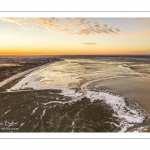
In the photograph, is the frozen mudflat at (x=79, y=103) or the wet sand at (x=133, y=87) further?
the wet sand at (x=133, y=87)

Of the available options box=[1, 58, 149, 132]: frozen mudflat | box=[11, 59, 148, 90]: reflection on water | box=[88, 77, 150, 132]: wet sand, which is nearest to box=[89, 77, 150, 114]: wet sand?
box=[88, 77, 150, 132]: wet sand

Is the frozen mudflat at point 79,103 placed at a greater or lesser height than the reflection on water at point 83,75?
lesser

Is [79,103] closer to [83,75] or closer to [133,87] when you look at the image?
[133,87]

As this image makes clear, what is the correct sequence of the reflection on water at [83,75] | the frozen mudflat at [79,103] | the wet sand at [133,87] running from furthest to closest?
1. the reflection on water at [83,75]
2. the wet sand at [133,87]
3. the frozen mudflat at [79,103]

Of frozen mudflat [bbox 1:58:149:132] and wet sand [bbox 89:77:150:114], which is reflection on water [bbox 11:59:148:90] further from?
wet sand [bbox 89:77:150:114]

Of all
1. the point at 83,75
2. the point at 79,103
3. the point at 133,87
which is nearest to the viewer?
the point at 79,103

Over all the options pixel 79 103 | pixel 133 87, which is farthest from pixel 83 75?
pixel 79 103

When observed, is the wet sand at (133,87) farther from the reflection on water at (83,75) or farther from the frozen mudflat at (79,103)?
the reflection on water at (83,75)

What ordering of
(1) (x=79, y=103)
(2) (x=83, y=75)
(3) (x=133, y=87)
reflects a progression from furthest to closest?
(2) (x=83, y=75)
(3) (x=133, y=87)
(1) (x=79, y=103)

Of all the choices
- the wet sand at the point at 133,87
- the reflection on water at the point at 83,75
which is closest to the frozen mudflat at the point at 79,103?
the reflection on water at the point at 83,75
